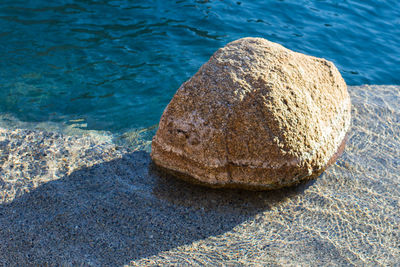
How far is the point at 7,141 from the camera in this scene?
4578 millimetres

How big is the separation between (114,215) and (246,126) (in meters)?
1.51

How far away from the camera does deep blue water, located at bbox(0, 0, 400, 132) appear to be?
561 centimetres

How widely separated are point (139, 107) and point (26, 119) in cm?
150

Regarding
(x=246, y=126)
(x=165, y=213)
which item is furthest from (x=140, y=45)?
(x=165, y=213)

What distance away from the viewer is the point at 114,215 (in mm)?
3723

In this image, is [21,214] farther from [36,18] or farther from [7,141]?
[36,18]

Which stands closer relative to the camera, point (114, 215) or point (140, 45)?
point (114, 215)

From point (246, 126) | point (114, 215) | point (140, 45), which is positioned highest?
point (246, 126)

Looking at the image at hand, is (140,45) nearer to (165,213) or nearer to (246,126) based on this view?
(246,126)

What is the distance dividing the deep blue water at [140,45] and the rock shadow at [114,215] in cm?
128

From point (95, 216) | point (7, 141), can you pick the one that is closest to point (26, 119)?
Result: point (7, 141)

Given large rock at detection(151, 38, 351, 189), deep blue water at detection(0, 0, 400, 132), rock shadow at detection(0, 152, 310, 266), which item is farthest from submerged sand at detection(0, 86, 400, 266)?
deep blue water at detection(0, 0, 400, 132)

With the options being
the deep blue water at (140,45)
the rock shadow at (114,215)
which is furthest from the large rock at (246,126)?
the deep blue water at (140,45)

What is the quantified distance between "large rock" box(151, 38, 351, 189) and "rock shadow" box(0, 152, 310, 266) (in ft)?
0.66
